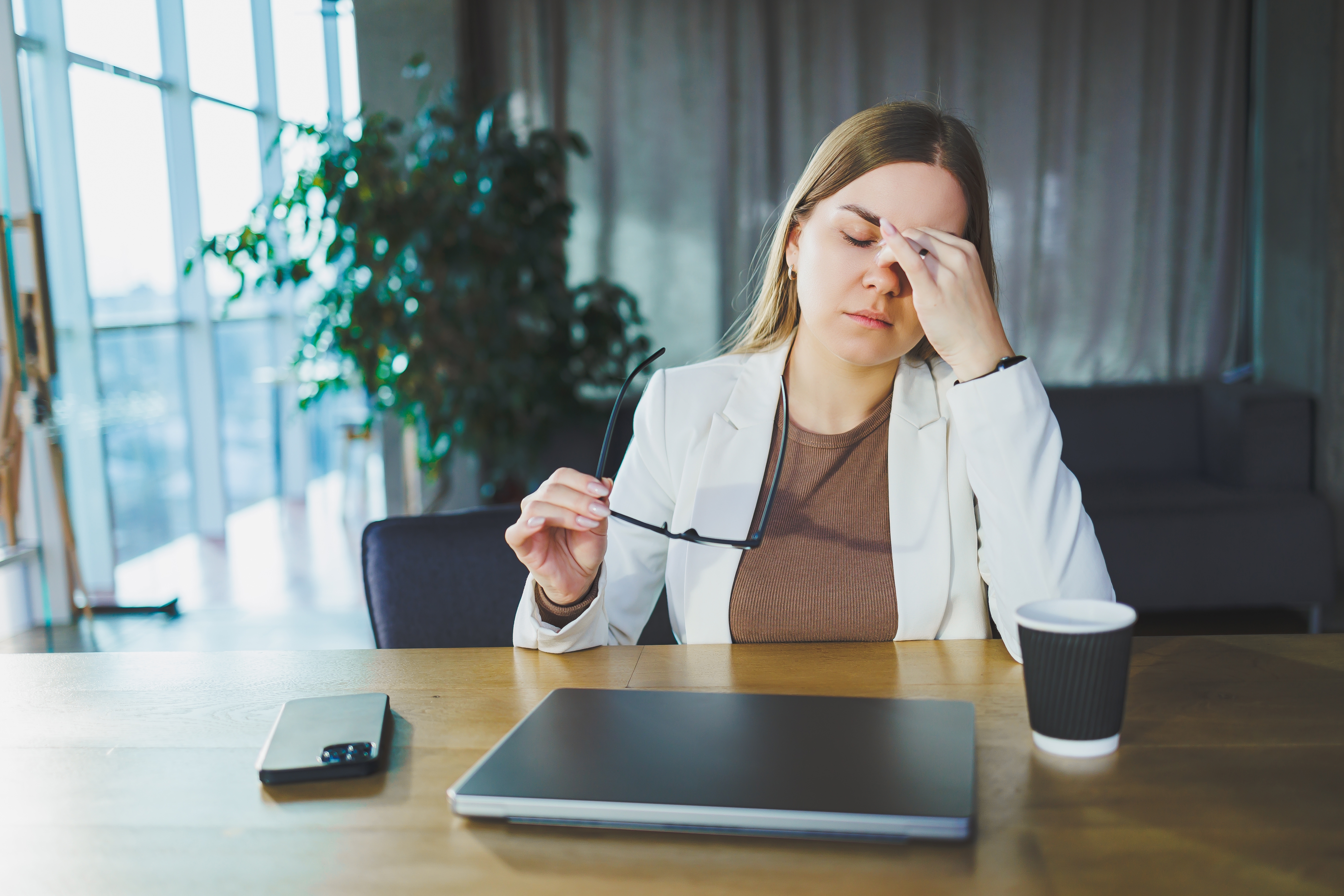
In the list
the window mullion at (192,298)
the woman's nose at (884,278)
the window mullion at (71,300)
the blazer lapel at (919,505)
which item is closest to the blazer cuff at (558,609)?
the blazer lapel at (919,505)

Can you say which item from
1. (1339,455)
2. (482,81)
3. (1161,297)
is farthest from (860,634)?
(1161,297)

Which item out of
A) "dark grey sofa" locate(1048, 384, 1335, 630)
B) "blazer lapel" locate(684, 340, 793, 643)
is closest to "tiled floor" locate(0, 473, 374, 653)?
"blazer lapel" locate(684, 340, 793, 643)

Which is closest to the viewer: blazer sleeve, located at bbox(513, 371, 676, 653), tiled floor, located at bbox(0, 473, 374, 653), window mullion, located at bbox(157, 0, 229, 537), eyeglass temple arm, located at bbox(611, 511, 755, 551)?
eyeglass temple arm, located at bbox(611, 511, 755, 551)

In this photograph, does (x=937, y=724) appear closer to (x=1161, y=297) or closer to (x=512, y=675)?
(x=512, y=675)

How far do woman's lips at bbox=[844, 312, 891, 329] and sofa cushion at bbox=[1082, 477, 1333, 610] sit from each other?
2.33 metres

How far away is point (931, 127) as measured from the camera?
3.95 feet

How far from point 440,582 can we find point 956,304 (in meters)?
0.72

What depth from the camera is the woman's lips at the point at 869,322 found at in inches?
45.4

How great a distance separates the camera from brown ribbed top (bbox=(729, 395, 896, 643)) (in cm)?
121

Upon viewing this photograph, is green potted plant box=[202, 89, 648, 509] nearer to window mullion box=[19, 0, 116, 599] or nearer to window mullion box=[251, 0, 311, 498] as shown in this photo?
window mullion box=[19, 0, 116, 599]

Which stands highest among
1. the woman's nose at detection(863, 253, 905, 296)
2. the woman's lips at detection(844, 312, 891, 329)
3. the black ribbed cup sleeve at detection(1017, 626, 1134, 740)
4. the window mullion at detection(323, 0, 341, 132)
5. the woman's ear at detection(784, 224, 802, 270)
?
the window mullion at detection(323, 0, 341, 132)

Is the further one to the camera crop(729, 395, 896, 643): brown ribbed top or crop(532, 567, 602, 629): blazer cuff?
crop(729, 395, 896, 643): brown ribbed top

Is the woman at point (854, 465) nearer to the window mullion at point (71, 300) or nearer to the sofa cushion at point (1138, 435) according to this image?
the sofa cushion at point (1138, 435)

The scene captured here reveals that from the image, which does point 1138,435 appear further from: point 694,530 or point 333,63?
point 333,63
